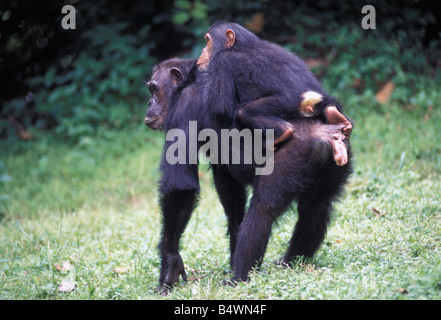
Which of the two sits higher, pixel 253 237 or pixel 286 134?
pixel 286 134

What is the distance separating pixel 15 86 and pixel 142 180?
4198mm

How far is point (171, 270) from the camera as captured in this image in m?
4.14

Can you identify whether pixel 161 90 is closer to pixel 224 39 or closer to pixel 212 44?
pixel 212 44

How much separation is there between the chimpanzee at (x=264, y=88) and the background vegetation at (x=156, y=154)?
0.78m

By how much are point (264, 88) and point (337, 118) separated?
0.58m

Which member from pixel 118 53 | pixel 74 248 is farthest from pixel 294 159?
pixel 118 53

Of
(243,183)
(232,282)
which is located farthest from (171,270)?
(243,183)

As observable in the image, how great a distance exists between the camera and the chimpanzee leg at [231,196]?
180 inches

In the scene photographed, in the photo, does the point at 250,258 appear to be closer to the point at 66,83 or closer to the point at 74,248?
the point at 74,248

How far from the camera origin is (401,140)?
23.4 feet

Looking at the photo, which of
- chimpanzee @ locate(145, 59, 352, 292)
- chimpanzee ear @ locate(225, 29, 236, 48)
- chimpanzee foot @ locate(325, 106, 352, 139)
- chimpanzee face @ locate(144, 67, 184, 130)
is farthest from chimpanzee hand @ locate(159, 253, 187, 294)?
chimpanzee ear @ locate(225, 29, 236, 48)

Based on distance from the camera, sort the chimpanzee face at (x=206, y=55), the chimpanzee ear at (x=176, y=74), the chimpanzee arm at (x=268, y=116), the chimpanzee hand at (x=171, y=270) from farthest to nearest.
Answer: the chimpanzee ear at (x=176, y=74) < the chimpanzee face at (x=206, y=55) < the chimpanzee hand at (x=171, y=270) < the chimpanzee arm at (x=268, y=116)

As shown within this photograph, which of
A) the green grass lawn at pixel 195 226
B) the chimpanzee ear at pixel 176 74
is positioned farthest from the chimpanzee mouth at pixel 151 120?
the green grass lawn at pixel 195 226

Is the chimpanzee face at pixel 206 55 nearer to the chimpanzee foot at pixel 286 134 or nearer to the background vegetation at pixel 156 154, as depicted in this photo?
the background vegetation at pixel 156 154
